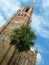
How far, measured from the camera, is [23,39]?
40.5 meters

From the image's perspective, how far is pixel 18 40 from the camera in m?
40.5

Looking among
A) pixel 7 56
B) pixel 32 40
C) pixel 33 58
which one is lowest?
pixel 33 58

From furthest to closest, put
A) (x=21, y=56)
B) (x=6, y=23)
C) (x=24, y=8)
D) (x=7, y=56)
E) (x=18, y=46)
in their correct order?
1. (x=24, y=8)
2. (x=6, y=23)
3. (x=21, y=56)
4. (x=7, y=56)
5. (x=18, y=46)

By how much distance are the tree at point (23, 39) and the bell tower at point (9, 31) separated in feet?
21.9

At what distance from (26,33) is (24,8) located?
115 feet

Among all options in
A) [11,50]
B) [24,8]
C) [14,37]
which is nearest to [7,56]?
[11,50]

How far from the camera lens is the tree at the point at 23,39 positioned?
40281 mm

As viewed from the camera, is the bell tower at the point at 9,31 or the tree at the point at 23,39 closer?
the tree at the point at 23,39

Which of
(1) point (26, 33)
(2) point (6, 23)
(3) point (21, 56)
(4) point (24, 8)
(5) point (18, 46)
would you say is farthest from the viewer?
(4) point (24, 8)

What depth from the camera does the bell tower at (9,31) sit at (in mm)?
46547

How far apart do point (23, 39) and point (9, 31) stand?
1722cm

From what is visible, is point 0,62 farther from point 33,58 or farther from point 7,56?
point 33,58

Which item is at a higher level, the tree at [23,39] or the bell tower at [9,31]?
the tree at [23,39]

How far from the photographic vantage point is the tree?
132ft
